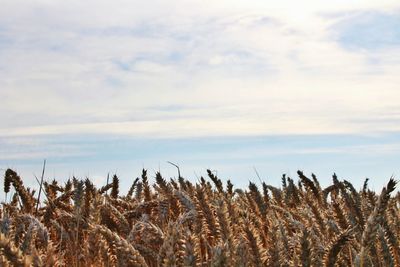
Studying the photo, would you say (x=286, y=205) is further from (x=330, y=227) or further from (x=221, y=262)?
(x=221, y=262)

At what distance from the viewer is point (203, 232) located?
4.18 meters

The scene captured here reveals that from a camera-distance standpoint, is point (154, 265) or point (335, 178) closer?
point (154, 265)

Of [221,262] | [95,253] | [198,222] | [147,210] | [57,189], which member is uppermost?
[57,189]

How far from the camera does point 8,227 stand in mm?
2746

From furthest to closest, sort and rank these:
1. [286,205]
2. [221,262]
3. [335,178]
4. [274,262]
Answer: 1. [286,205]
2. [335,178]
3. [274,262]
4. [221,262]

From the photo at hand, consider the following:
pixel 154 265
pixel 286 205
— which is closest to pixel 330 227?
pixel 154 265

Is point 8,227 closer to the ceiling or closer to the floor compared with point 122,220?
closer to the floor

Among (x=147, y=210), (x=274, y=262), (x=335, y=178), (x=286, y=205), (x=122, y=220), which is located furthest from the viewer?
(x=286, y=205)

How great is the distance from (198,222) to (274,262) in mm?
1288

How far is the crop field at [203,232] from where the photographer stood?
251 cm

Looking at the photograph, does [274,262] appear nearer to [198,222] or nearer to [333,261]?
[333,261]

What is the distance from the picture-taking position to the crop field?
8.23ft

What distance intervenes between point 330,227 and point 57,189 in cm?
367

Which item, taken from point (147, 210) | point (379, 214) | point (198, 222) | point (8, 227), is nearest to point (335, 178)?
point (147, 210)
